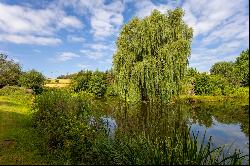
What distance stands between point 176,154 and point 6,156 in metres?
7.47

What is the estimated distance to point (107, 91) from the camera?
64750mm

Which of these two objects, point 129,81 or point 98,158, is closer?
point 98,158

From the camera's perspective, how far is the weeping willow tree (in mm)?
29950

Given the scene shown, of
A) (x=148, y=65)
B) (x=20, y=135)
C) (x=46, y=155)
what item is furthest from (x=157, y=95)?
(x=46, y=155)

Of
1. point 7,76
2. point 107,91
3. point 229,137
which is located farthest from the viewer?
point 107,91

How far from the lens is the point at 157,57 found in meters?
30.5

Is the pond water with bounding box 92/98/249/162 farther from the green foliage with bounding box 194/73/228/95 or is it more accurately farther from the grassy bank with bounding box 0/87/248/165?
the green foliage with bounding box 194/73/228/95

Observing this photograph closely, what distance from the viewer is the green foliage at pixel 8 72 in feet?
195

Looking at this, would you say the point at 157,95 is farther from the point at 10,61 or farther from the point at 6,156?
the point at 10,61

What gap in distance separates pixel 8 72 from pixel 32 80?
596 centimetres

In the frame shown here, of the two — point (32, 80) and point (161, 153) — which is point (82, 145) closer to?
point (161, 153)

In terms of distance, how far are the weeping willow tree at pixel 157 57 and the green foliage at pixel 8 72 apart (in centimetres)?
3341

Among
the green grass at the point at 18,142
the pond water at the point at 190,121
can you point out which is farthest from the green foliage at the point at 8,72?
the green grass at the point at 18,142

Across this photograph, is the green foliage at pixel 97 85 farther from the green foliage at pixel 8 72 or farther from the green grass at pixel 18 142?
the green grass at pixel 18 142
